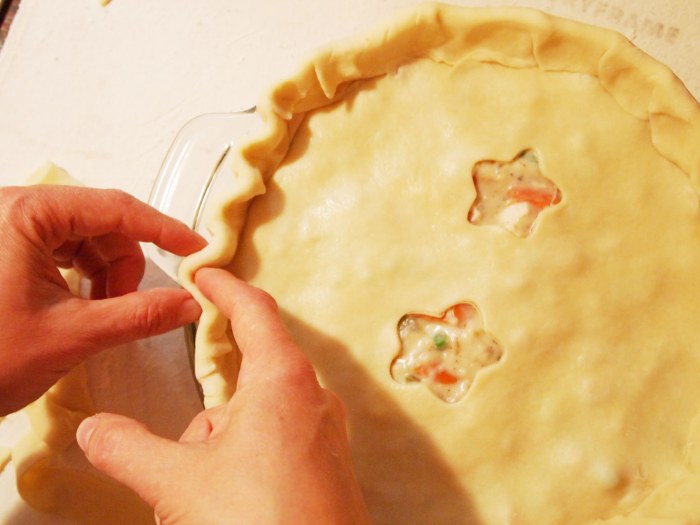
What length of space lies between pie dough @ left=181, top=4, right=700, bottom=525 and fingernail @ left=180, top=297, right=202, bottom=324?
24 millimetres

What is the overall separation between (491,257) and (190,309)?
1.36 feet

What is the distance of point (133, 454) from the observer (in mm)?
673

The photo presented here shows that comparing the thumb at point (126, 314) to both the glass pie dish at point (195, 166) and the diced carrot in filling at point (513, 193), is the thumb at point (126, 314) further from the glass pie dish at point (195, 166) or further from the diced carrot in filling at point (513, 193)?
the diced carrot in filling at point (513, 193)

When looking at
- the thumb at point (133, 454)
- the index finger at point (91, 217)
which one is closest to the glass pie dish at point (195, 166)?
the index finger at point (91, 217)

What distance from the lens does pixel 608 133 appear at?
847 millimetres

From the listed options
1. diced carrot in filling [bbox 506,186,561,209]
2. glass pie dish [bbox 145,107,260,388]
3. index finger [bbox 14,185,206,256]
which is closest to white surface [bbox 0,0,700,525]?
glass pie dish [bbox 145,107,260,388]

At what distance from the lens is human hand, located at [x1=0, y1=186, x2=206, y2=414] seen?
2.73ft

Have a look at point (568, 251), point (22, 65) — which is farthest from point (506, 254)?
point (22, 65)

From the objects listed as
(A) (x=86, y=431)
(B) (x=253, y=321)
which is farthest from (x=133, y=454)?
(B) (x=253, y=321)

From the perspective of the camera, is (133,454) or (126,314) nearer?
(133,454)

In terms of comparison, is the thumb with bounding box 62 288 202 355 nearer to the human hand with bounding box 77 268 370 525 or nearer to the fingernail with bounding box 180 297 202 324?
the fingernail with bounding box 180 297 202 324

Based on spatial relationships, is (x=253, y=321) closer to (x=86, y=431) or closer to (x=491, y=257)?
(x=86, y=431)

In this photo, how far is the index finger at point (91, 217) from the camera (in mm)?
860

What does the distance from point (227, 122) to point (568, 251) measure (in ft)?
2.16
